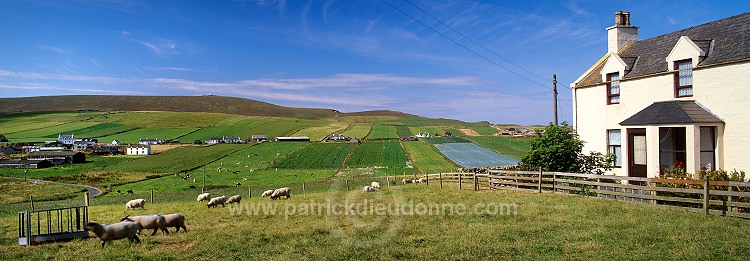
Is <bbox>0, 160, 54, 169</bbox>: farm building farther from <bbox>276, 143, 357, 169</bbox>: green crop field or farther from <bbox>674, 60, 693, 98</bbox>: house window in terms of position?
<bbox>674, 60, 693, 98</bbox>: house window

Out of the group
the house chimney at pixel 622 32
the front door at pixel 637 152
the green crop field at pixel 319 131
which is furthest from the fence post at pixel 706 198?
the green crop field at pixel 319 131

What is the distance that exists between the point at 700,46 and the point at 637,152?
603 cm

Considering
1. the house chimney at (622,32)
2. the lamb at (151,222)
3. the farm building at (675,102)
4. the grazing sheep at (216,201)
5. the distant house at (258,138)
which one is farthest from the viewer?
the distant house at (258,138)

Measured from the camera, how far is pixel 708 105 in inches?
842

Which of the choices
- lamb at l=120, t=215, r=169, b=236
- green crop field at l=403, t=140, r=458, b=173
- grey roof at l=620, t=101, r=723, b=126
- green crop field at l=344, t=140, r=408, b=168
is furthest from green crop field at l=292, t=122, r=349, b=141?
lamb at l=120, t=215, r=169, b=236

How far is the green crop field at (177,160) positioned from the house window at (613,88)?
65.5m

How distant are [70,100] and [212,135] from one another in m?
109

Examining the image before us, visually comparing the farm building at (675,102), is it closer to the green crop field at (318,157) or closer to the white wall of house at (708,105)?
the white wall of house at (708,105)

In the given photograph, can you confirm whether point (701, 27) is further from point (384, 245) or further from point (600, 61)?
point (384, 245)

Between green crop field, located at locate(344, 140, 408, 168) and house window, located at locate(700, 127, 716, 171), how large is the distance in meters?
50.6

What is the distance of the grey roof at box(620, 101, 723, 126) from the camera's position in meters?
20.9

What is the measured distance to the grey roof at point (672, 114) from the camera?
2086cm

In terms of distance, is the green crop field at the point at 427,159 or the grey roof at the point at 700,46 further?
the green crop field at the point at 427,159

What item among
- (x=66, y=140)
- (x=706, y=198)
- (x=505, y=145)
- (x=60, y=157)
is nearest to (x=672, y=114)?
(x=706, y=198)
